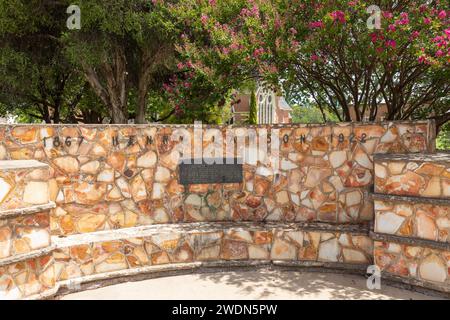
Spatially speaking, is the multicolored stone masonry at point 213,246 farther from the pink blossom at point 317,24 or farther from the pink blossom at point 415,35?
the pink blossom at point 317,24

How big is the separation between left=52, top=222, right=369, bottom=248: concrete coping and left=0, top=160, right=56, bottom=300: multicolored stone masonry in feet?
2.07

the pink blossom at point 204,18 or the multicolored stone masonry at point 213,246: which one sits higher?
the pink blossom at point 204,18

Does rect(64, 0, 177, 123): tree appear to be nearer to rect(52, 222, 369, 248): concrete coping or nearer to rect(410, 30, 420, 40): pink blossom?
rect(52, 222, 369, 248): concrete coping

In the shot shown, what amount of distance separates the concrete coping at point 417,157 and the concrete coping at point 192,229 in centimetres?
125

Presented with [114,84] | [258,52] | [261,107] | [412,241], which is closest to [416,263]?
[412,241]

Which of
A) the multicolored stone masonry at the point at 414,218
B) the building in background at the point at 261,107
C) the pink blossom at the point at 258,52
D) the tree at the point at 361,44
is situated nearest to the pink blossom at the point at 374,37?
the tree at the point at 361,44

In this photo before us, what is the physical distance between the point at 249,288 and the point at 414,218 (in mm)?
2613

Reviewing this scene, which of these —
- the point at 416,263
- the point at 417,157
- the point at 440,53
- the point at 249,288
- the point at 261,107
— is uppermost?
the point at 261,107

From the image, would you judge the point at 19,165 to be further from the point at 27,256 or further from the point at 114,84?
the point at 114,84

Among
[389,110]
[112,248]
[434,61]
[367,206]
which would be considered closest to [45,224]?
[112,248]

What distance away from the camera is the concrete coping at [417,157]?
5527 millimetres

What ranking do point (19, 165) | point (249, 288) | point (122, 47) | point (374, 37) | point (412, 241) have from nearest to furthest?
point (19, 165)
point (412, 241)
point (249, 288)
point (374, 37)
point (122, 47)

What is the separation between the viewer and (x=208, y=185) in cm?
688

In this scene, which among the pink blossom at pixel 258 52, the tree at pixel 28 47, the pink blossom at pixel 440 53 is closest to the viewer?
the pink blossom at pixel 440 53
